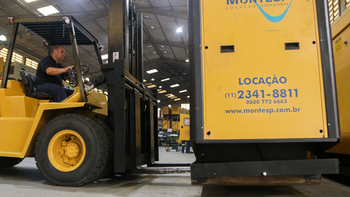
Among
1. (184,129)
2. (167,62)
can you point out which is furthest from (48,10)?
(167,62)

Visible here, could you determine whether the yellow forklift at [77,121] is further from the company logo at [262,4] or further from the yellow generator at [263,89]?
the company logo at [262,4]

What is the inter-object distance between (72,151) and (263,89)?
2.65 metres

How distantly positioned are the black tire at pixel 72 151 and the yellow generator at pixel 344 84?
3.41 m

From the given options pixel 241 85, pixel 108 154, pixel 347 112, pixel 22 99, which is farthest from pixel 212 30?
pixel 22 99

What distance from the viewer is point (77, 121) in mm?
3266

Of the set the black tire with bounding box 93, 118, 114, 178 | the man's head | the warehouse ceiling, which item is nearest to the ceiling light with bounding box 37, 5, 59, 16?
the warehouse ceiling

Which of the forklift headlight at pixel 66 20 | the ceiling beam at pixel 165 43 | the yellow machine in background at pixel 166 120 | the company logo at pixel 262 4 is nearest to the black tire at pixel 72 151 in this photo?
the forklift headlight at pixel 66 20

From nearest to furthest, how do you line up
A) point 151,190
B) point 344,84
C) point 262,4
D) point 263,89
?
point 263,89
point 262,4
point 151,190
point 344,84

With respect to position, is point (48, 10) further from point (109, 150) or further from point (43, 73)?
point (109, 150)

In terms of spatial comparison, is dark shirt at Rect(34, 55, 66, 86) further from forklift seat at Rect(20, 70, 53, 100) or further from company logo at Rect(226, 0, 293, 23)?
company logo at Rect(226, 0, 293, 23)

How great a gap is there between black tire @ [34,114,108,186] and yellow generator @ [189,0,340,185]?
145 centimetres

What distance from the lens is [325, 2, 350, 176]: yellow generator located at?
3.38 metres

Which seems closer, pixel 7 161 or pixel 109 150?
pixel 109 150

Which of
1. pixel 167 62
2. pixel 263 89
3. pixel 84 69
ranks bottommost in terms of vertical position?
pixel 263 89
